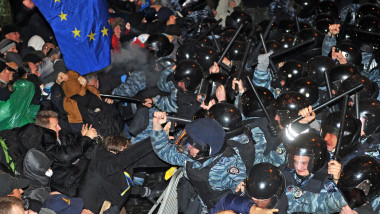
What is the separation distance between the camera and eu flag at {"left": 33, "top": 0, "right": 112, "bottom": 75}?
327 inches

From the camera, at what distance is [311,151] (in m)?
5.48

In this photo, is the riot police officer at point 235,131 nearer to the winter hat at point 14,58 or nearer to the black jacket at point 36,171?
the black jacket at point 36,171

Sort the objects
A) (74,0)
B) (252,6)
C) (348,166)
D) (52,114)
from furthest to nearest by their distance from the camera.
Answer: (252,6)
(74,0)
(52,114)
(348,166)

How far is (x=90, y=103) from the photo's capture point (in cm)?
755

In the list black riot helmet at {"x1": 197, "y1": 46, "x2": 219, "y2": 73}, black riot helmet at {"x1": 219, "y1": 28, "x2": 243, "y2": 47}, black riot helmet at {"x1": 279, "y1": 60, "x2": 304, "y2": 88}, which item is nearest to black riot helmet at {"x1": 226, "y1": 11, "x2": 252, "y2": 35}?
black riot helmet at {"x1": 219, "y1": 28, "x2": 243, "y2": 47}

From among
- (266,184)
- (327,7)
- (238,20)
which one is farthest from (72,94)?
(327,7)

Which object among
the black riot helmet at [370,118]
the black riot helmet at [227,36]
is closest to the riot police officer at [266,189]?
the black riot helmet at [370,118]

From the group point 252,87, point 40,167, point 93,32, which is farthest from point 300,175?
point 93,32

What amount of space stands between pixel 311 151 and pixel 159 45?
13.4ft

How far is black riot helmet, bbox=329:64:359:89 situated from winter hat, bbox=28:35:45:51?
6070 millimetres

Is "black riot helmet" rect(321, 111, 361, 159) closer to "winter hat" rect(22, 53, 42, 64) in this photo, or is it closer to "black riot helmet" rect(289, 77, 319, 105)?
"black riot helmet" rect(289, 77, 319, 105)

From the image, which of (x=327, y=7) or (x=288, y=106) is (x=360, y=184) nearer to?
(x=288, y=106)

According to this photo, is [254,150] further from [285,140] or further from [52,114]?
[52,114]

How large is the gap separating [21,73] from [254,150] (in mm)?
4565
